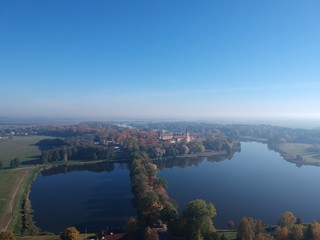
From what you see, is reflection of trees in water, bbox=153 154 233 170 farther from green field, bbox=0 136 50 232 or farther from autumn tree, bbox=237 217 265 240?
autumn tree, bbox=237 217 265 240

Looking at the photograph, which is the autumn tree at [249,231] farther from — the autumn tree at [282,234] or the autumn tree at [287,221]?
the autumn tree at [287,221]

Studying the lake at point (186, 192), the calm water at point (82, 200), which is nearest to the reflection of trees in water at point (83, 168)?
the lake at point (186, 192)

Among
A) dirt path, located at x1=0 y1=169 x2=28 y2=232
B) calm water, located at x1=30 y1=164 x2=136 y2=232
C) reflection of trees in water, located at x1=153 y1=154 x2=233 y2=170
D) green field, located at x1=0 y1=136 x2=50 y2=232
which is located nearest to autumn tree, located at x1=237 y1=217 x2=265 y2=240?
calm water, located at x1=30 y1=164 x2=136 y2=232

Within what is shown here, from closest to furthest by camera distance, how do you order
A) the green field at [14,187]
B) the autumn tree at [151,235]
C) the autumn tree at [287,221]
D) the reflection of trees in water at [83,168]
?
the autumn tree at [151,235] → the autumn tree at [287,221] → the green field at [14,187] → the reflection of trees in water at [83,168]

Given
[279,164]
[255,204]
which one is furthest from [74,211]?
[279,164]

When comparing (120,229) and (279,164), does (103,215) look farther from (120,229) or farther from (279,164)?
(279,164)

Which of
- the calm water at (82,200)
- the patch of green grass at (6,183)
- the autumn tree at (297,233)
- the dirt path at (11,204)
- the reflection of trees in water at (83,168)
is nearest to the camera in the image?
the autumn tree at (297,233)
